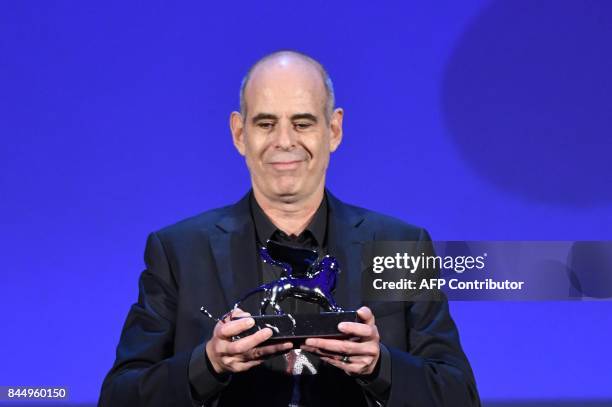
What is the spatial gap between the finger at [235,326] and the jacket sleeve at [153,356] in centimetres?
14

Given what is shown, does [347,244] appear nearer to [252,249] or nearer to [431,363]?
[252,249]

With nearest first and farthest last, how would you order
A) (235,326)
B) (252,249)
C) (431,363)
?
1. (235,326)
2. (431,363)
3. (252,249)

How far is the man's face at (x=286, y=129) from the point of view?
5.90ft

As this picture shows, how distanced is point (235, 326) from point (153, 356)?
13.8 inches

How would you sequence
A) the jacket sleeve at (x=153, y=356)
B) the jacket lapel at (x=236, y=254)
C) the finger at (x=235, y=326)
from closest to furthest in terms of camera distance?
the finger at (x=235, y=326) < the jacket sleeve at (x=153, y=356) < the jacket lapel at (x=236, y=254)

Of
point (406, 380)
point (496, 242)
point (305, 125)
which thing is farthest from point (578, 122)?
point (406, 380)

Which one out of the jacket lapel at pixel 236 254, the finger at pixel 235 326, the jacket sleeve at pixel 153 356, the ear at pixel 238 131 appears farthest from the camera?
the ear at pixel 238 131

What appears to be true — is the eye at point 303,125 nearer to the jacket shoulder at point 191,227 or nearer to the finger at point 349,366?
the jacket shoulder at point 191,227

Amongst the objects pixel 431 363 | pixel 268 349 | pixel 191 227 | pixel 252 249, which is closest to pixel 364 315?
pixel 268 349

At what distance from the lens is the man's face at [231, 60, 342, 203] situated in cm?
180

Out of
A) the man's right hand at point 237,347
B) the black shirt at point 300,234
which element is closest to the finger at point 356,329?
the man's right hand at point 237,347

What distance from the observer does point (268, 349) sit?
4.94 ft

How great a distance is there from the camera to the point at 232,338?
4.83ft

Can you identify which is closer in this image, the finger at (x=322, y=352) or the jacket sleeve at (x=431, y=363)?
the finger at (x=322, y=352)
